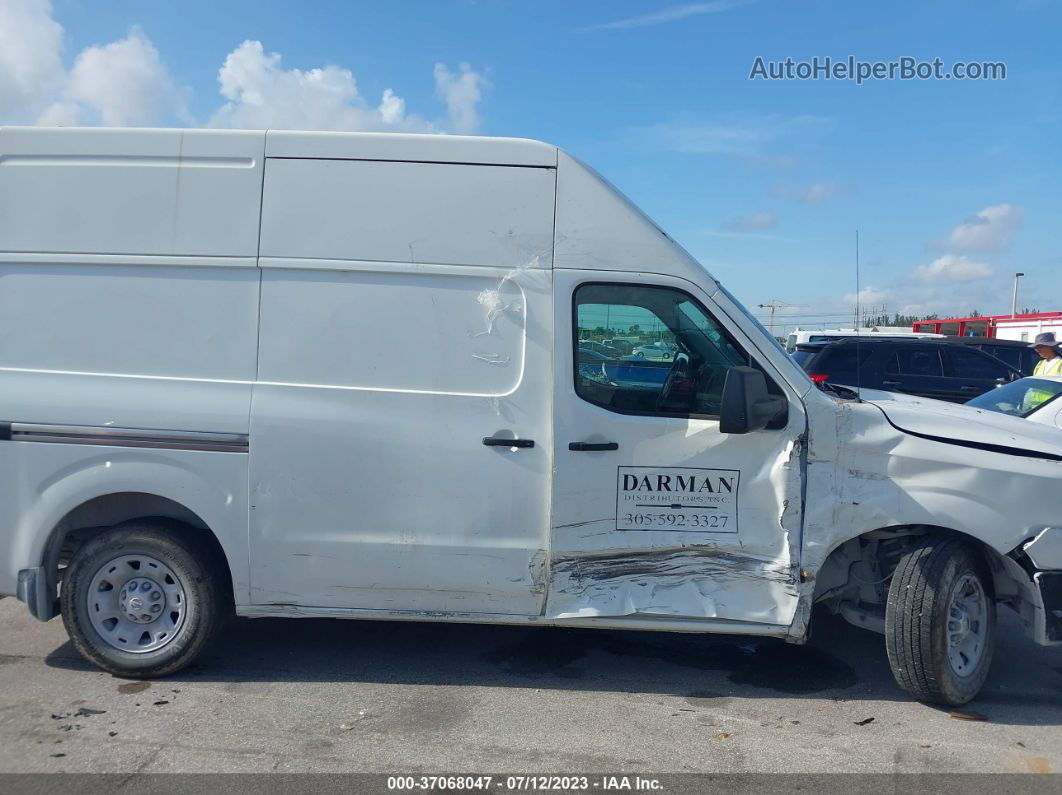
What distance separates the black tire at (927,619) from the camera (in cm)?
429

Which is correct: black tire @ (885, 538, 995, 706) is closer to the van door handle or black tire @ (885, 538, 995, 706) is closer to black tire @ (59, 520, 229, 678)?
the van door handle

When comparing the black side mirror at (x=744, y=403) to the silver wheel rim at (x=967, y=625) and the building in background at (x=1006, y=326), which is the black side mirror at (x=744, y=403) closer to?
the silver wheel rim at (x=967, y=625)

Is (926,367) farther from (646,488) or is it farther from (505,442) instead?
(505,442)

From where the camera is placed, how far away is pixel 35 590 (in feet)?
14.8

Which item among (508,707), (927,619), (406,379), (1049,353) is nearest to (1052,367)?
(1049,353)

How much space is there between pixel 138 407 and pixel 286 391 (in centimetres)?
75

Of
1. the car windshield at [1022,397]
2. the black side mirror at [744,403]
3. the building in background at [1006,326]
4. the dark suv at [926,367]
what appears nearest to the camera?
the black side mirror at [744,403]

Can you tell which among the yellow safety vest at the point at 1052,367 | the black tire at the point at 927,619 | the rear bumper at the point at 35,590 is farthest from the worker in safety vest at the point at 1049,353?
the rear bumper at the point at 35,590

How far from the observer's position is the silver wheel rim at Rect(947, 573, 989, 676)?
4.42 metres

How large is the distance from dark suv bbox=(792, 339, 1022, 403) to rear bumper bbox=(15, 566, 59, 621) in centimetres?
1034

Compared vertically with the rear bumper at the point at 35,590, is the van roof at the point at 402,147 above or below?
above

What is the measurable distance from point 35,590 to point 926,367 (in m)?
12.2

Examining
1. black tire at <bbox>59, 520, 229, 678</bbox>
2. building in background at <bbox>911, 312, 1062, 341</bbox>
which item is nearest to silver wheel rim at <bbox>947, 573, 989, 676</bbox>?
black tire at <bbox>59, 520, 229, 678</bbox>

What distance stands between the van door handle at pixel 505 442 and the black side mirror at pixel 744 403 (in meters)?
0.96
